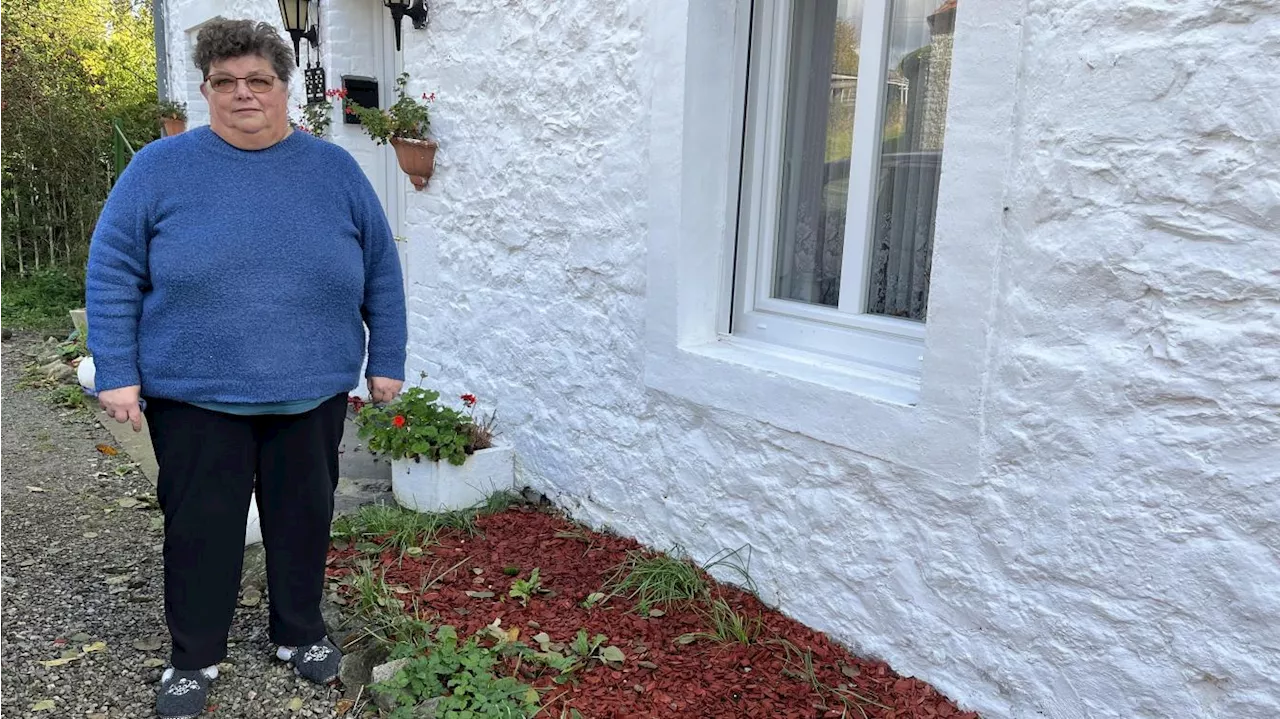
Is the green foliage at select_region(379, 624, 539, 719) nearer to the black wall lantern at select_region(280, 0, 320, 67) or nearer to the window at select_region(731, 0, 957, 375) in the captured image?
the window at select_region(731, 0, 957, 375)

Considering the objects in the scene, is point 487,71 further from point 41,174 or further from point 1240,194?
point 41,174

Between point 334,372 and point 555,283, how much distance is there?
138 cm

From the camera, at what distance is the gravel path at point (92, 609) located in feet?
8.98

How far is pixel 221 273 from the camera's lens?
7.77ft

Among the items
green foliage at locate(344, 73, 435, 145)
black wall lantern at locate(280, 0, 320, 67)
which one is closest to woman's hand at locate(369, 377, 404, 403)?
green foliage at locate(344, 73, 435, 145)

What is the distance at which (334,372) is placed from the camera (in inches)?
102

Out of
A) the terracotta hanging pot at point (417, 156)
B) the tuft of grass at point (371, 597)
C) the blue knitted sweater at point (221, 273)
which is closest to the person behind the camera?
the blue knitted sweater at point (221, 273)

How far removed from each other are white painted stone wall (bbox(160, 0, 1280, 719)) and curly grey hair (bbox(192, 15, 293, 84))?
49.1 inches

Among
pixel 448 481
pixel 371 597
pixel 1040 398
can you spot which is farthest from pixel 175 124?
pixel 1040 398

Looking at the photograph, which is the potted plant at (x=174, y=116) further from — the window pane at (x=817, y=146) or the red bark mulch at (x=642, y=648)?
the window pane at (x=817, y=146)

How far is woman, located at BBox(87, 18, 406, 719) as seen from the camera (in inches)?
92.8

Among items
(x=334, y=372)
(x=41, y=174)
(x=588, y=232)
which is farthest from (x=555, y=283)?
(x=41, y=174)

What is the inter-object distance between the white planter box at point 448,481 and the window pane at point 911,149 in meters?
1.85

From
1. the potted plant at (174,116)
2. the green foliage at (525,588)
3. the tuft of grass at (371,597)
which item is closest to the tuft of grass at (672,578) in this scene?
the green foliage at (525,588)
